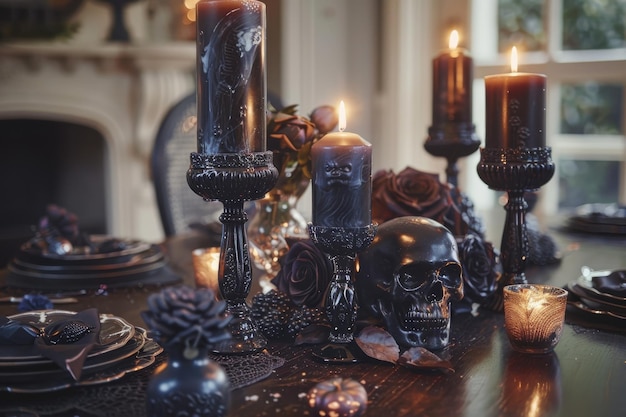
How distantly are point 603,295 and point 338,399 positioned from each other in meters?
0.51

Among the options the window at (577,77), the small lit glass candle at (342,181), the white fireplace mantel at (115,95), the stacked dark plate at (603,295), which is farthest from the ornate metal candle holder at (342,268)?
the white fireplace mantel at (115,95)

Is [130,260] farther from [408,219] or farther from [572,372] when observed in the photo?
[572,372]

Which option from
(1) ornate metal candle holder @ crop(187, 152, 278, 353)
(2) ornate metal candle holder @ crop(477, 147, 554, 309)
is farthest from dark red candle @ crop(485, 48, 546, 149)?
(1) ornate metal candle holder @ crop(187, 152, 278, 353)

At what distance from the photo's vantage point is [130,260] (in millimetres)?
1356

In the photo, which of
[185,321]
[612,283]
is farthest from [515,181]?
[185,321]

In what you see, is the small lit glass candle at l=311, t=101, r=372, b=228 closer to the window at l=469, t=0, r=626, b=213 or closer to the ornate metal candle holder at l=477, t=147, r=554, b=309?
the ornate metal candle holder at l=477, t=147, r=554, b=309

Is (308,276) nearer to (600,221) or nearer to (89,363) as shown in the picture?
(89,363)

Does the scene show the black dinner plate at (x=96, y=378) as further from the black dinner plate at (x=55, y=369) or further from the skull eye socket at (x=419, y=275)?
the skull eye socket at (x=419, y=275)

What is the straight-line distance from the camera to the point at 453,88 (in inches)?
53.7

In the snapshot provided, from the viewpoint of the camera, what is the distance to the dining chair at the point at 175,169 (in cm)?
198

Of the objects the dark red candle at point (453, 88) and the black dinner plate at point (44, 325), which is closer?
the black dinner plate at point (44, 325)

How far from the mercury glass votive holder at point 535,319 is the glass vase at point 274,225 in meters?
0.41

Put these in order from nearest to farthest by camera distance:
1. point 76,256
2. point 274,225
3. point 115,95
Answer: point 274,225
point 76,256
point 115,95

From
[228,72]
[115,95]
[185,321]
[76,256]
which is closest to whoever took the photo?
[185,321]
